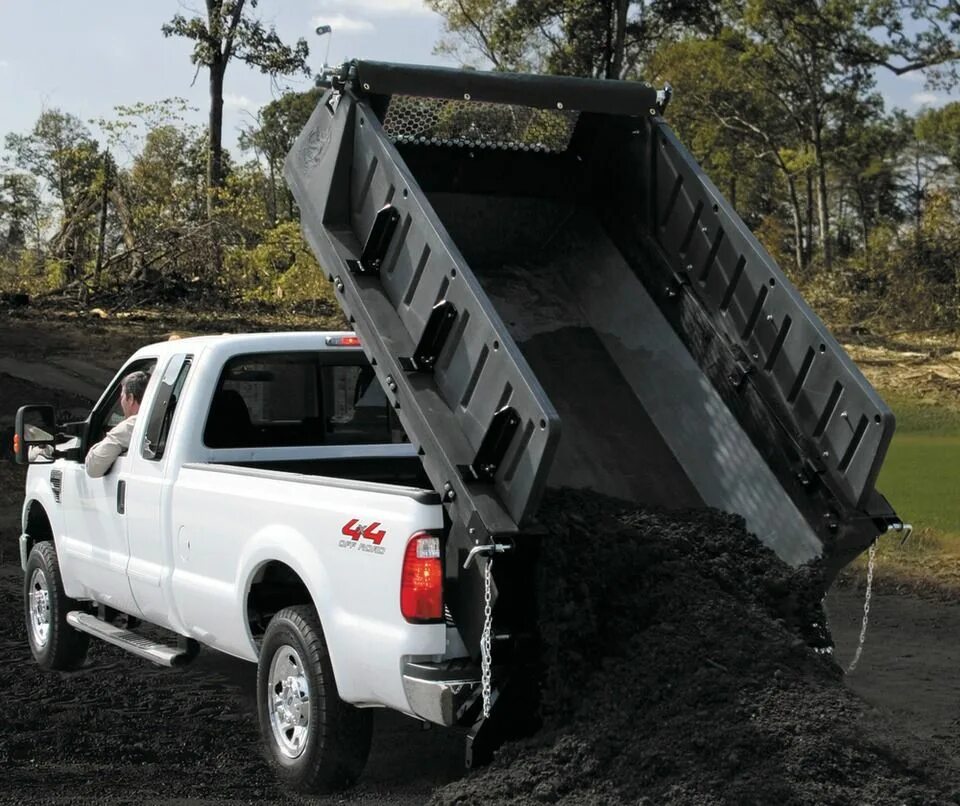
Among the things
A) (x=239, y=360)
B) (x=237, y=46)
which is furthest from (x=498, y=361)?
(x=237, y=46)

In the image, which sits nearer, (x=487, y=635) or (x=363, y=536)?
(x=487, y=635)

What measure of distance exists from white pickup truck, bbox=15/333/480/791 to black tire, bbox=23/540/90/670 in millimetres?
12

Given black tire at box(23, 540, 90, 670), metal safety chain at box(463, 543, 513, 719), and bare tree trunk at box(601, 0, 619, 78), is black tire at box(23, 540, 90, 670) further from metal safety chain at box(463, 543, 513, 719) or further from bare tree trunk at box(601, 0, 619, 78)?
bare tree trunk at box(601, 0, 619, 78)

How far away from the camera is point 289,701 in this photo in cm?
579

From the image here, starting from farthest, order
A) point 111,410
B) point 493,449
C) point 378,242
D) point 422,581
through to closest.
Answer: point 111,410
point 378,242
point 493,449
point 422,581

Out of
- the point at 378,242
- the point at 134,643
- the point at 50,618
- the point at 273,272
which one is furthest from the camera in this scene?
the point at 273,272

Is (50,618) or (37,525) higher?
(37,525)

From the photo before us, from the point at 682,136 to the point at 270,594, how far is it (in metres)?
52.1

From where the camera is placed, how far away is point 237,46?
3669cm

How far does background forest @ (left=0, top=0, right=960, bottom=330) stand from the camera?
1147 inches

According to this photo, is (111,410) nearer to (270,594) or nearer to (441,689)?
(270,594)

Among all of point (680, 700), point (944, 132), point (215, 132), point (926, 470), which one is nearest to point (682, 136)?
point (944, 132)

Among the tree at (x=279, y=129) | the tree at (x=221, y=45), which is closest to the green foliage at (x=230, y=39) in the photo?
the tree at (x=221, y=45)

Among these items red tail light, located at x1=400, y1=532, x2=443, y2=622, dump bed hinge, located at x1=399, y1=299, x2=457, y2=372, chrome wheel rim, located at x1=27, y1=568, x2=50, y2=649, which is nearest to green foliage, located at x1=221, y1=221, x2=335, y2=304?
chrome wheel rim, located at x1=27, y1=568, x2=50, y2=649
